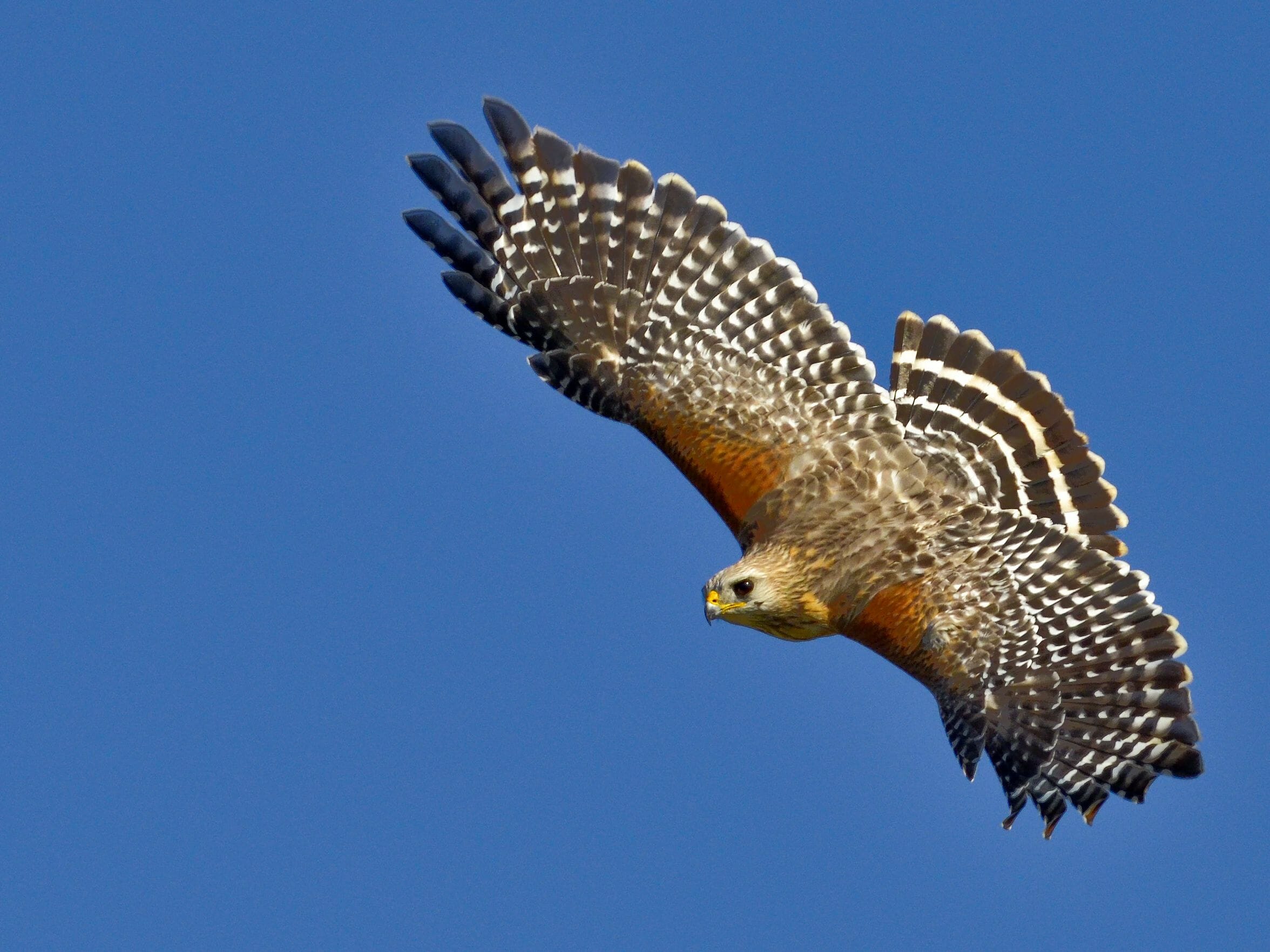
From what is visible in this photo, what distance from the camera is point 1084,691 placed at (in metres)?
15.5

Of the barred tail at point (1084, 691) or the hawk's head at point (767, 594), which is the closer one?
the barred tail at point (1084, 691)

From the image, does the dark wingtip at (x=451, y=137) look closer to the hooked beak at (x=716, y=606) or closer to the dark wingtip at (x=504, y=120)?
the dark wingtip at (x=504, y=120)

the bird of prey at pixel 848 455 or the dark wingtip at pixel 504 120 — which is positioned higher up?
the dark wingtip at pixel 504 120

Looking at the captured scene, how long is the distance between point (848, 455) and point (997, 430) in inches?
44.6

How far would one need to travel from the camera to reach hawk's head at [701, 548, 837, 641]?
1587 cm

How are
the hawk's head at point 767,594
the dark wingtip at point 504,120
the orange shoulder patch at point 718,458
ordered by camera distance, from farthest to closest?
the dark wingtip at point 504,120 < the orange shoulder patch at point 718,458 < the hawk's head at point 767,594

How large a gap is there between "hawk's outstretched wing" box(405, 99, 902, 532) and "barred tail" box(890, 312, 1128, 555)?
0.33 meters

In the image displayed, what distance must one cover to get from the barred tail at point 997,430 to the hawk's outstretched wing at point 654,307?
13.1 inches

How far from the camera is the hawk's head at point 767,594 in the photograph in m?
15.9

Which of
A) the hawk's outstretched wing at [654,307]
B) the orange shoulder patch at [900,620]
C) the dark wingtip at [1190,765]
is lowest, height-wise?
the dark wingtip at [1190,765]

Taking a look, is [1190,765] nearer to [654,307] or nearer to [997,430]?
[997,430]

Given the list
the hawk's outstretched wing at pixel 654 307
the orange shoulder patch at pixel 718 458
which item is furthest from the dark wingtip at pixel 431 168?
the orange shoulder patch at pixel 718 458

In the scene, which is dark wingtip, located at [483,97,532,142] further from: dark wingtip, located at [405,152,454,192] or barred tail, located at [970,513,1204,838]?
barred tail, located at [970,513,1204,838]

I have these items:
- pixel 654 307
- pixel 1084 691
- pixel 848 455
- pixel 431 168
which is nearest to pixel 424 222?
pixel 431 168
